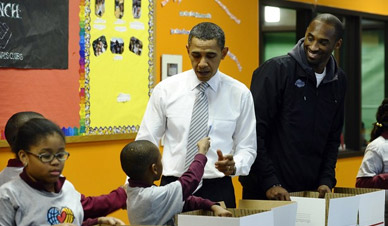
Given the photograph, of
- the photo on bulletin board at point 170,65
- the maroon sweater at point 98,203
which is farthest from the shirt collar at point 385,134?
the maroon sweater at point 98,203

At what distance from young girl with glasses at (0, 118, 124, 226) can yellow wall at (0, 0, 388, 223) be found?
6.61ft

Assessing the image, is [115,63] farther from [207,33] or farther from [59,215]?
[59,215]

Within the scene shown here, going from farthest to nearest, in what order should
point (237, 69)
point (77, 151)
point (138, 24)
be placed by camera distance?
point (237, 69) → point (138, 24) → point (77, 151)

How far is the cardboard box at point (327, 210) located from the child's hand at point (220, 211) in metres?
0.63

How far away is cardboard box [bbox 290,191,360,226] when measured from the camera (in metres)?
3.41

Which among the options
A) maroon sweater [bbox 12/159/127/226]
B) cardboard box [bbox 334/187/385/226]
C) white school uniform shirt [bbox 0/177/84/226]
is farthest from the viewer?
cardboard box [bbox 334/187/385/226]

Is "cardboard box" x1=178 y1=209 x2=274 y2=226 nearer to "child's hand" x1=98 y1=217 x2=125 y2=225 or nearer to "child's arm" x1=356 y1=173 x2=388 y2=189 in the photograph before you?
"child's hand" x1=98 y1=217 x2=125 y2=225

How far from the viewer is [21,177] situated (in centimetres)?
251

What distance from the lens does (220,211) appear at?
9.62ft

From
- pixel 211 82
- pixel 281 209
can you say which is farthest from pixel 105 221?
pixel 211 82

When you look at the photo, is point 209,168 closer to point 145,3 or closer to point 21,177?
point 21,177

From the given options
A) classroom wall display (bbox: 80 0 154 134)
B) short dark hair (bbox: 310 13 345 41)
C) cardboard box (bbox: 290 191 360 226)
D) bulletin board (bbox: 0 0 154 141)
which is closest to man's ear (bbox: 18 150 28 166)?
cardboard box (bbox: 290 191 360 226)

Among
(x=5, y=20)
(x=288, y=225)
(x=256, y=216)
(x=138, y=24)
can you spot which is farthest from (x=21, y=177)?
(x=138, y=24)

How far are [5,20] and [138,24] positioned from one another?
→ 120 cm
